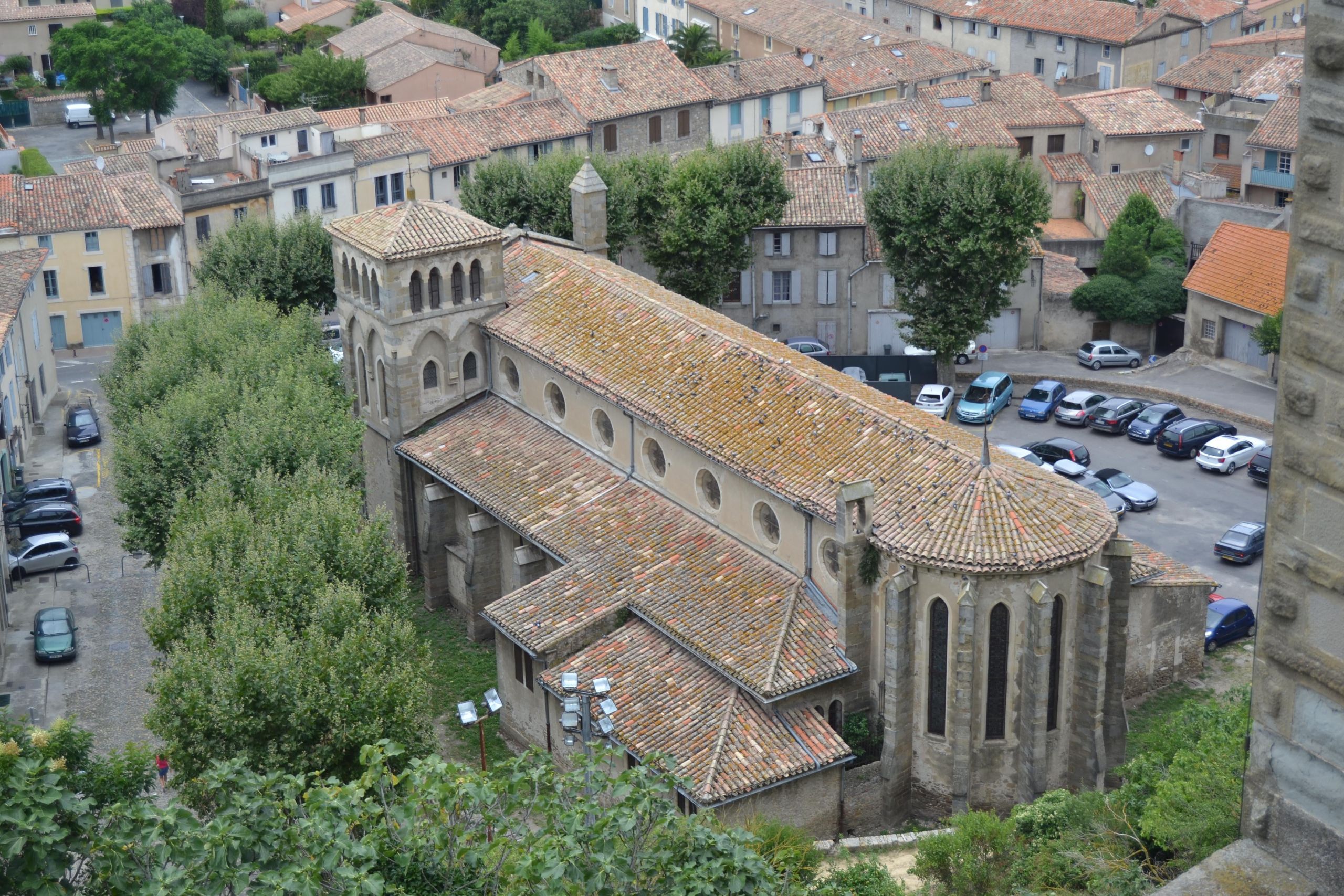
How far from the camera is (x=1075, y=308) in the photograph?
8275cm

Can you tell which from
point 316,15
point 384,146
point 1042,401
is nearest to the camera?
point 1042,401

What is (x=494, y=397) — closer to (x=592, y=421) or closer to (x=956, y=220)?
(x=592, y=421)

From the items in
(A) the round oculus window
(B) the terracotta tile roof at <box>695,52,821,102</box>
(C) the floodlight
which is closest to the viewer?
(C) the floodlight

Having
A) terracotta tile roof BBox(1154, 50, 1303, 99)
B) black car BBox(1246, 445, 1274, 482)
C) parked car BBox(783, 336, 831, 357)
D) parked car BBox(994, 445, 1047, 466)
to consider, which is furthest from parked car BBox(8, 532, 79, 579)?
terracotta tile roof BBox(1154, 50, 1303, 99)

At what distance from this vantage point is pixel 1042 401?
244ft

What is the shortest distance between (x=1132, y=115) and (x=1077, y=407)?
98.6 feet

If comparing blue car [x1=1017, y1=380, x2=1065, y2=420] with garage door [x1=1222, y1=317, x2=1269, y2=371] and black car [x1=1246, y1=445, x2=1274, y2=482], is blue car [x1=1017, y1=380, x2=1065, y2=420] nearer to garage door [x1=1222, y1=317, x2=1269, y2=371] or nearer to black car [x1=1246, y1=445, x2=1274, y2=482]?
black car [x1=1246, y1=445, x2=1274, y2=482]

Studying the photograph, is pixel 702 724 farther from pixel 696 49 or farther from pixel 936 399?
pixel 696 49

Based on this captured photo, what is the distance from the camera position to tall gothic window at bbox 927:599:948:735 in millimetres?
42250

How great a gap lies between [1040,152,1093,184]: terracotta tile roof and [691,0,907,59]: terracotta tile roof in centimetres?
2576

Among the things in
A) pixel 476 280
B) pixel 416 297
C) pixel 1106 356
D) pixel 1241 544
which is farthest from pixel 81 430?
pixel 1241 544

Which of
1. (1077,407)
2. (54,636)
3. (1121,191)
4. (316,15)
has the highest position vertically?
(316,15)

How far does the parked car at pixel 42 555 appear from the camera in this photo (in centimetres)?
6112

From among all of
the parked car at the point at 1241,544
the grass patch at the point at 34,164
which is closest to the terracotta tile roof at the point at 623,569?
the parked car at the point at 1241,544
